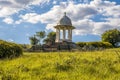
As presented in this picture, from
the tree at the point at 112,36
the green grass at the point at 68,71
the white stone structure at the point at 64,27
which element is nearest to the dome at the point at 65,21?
the white stone structure at the point at 64,27

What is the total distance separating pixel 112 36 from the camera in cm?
9300

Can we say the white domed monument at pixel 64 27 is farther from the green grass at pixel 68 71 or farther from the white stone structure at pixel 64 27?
the green grass at pixel 68 71

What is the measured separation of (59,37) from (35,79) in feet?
180

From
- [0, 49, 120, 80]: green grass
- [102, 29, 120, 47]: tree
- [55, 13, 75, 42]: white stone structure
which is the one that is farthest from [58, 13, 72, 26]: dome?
[0, 49, 120, 80]: green grass

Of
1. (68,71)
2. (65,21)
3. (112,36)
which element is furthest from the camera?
(112,36)

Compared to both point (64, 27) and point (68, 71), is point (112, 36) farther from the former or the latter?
point (68, 71)

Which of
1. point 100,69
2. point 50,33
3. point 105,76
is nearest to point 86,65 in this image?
point 100,69

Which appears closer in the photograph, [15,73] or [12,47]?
[15,73]

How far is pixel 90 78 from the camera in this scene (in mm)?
12047

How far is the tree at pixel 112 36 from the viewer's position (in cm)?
9118

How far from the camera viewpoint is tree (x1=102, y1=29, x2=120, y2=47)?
91181mm

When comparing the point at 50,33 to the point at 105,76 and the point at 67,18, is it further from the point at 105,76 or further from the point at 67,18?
the point at 105,76

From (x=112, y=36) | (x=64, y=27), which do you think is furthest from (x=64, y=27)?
(x=112, y=36)

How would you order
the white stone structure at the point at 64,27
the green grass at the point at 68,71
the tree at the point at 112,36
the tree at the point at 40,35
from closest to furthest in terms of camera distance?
1. the green grass at the point at 68,71
2. the white stone structure at the point at 64,27
3. the tree at the point at 112,36
4. the tree at the point at 40,35
